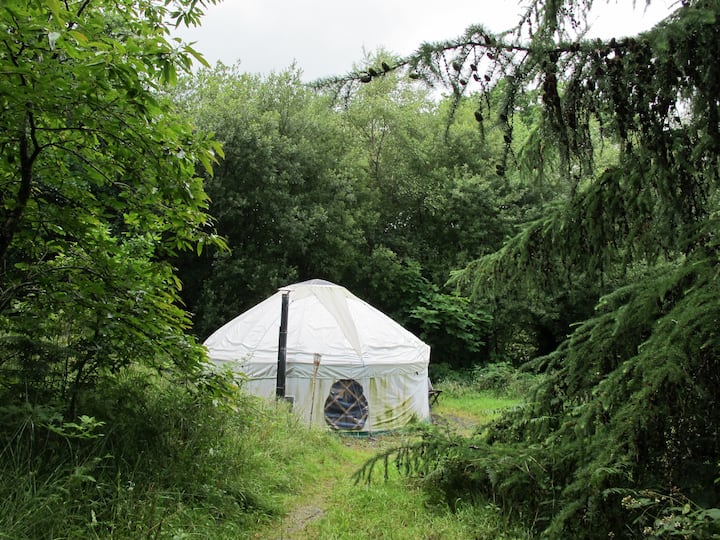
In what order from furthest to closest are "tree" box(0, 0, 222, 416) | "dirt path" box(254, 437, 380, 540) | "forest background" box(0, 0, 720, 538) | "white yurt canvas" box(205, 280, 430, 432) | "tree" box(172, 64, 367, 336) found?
1. "tree" box(172, 64, 367, 336)
2. "white yurt canvas" box(205, 280, 430, 432)
3. "dirt path" box(254, 437, 380, 540)
4. "forest background" box(0, 0, 720, 538)
5. "tree" box(0, 0, 222, 416)

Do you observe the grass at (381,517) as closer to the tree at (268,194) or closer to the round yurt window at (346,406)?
the round yurt window at (346,406)

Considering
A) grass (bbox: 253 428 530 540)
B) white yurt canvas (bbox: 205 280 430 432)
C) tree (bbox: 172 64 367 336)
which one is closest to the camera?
grass (bbox: 253 428 530 540)

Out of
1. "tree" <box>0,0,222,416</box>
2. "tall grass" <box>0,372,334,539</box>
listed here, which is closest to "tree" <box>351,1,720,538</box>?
"tree" <box>0,0,222,416</box>

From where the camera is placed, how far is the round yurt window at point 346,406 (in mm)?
9562

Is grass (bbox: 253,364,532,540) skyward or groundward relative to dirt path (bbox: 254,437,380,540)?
skyward

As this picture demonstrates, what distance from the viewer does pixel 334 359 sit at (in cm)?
970

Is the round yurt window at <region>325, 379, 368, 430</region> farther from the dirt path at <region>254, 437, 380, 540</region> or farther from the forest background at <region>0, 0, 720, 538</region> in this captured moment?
the forest background at <region>0, 0, 720, 538</region>

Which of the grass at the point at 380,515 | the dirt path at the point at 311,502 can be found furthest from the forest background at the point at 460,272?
the dirt path at the point at 311,502

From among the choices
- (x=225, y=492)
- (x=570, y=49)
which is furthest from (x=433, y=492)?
(x=570, y=49)

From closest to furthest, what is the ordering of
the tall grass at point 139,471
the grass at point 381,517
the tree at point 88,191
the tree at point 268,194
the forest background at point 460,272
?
the tree at point 88,191 < the forest background at point 460,272 < the tall grass at point 139,471 < the grass at point 381,517 < the tree at point 268,194

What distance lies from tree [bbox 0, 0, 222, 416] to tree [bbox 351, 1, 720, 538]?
3.46 feet

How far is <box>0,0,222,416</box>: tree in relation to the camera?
206 centimetres

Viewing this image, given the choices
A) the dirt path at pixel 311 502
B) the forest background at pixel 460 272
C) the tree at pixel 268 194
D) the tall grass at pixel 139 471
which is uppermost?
the tree at pixel 268 194

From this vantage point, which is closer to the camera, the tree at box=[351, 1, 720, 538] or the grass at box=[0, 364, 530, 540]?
the tree at box=[351, 1, 720, 538]
